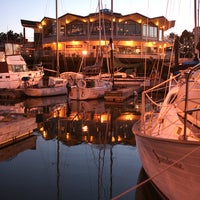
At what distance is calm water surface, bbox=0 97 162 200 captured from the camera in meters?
9.26

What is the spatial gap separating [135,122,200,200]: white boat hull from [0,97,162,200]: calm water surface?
131 centimetres

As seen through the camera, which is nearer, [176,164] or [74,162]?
[176,164]

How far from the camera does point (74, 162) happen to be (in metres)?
12.0

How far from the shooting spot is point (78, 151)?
13336 millimetres

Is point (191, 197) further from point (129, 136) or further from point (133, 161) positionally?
point (129, 136)

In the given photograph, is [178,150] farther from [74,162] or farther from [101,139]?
[101,139]

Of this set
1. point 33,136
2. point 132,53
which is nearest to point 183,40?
point 132,53

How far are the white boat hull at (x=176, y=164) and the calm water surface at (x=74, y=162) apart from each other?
4.30 ft

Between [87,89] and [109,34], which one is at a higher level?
[109,34]

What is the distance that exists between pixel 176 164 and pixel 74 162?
18.5 feet

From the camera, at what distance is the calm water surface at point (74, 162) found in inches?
364

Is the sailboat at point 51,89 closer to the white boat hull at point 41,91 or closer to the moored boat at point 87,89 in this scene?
the white boat hull at point 41,91

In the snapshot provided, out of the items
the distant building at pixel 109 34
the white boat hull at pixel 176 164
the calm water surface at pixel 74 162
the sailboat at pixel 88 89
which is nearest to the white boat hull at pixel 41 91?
the sailboat at pixel 88 89

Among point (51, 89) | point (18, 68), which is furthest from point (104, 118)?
point (18, 68)
